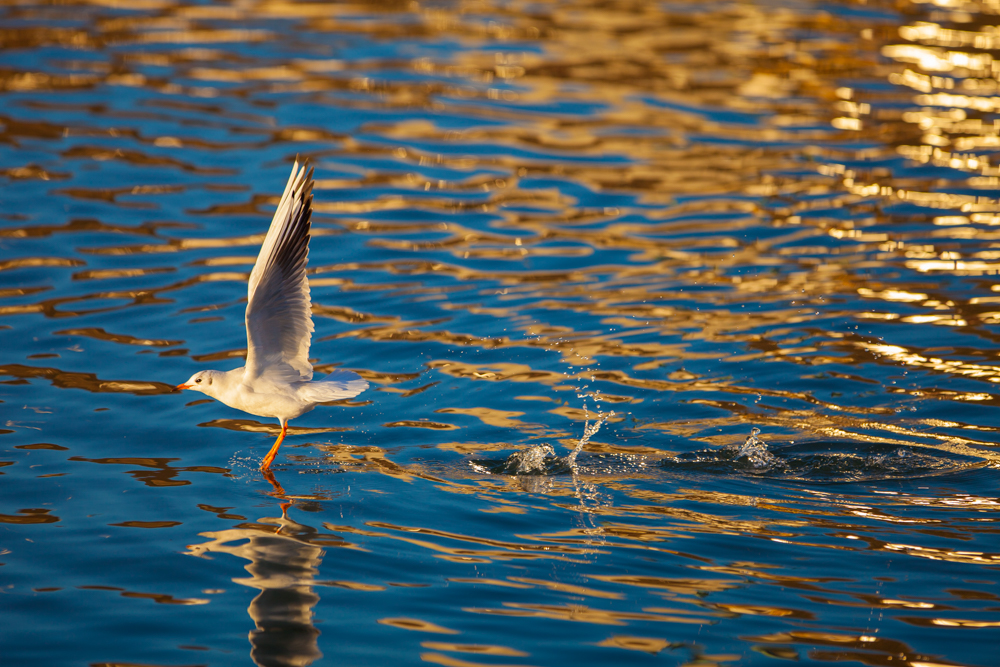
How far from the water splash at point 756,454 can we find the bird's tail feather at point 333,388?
102 inches

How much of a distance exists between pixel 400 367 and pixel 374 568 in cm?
317

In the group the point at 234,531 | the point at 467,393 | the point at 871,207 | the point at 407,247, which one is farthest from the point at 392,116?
the point at 234,531

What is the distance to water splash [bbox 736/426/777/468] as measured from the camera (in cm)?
709

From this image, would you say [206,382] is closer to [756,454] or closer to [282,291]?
[282,291]

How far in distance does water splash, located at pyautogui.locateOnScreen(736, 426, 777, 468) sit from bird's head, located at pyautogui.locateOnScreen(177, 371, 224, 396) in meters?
3.52

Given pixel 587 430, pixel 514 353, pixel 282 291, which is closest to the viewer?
pixel 282 291

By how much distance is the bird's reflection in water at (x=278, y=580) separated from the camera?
5.25 m

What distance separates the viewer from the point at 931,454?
712cm

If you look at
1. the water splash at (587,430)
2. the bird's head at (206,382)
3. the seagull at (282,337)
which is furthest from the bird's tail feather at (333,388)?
the water splash at (587,430)

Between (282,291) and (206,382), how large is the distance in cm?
91

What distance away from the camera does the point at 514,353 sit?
9.17 m


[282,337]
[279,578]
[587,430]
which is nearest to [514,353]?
[587,430]

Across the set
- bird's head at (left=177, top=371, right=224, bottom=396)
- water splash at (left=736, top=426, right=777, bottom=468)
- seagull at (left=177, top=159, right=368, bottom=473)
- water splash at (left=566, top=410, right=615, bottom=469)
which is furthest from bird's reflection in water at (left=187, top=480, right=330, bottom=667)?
water splash at (left=736, top=426, right=777, bottom=468)

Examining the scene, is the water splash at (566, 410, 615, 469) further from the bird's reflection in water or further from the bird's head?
the bird's head
